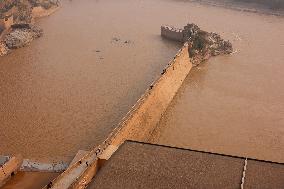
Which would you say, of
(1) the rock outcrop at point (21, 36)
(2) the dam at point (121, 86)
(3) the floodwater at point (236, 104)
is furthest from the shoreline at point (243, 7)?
(1) the rock outcrop at point (21, 36)

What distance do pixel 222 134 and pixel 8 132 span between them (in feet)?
40.5

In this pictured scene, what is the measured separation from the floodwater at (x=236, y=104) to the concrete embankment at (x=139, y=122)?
0.68 meters

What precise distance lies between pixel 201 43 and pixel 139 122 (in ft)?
50.7

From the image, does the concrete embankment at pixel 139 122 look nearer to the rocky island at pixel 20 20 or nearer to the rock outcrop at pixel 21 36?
the rock outcrop at pixel 21 36

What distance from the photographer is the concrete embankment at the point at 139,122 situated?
17969 millimetres

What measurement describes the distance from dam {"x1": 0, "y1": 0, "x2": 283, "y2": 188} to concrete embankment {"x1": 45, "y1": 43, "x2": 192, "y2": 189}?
0.75 meters

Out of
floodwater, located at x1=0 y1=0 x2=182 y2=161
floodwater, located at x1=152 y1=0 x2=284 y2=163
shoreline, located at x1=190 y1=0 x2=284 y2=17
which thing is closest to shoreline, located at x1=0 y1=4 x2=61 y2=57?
floodwater, located at x1=0 y1=0 x2=182 y2=161

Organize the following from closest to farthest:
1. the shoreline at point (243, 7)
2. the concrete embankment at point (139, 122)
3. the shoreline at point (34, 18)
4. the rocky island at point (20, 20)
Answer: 1. the concrete embankment at point (139, 122)
2. the shoreline at point (34, 18)
3. the rocky island at point (20, 20)
4. the shoreline at point (243, 7)

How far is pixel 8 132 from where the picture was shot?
24.3 metres

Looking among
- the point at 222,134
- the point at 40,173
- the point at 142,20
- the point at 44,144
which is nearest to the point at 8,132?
the point at 44,144

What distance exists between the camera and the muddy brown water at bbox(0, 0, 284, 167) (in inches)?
941

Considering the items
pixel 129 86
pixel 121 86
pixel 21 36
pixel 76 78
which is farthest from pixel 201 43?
pixel 21 36

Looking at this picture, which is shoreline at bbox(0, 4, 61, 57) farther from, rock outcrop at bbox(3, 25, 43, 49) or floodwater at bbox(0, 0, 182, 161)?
floodwater at bbox(0, 0, 182, 161)

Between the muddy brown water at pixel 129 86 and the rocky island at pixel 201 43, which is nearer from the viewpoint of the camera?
the muddy brown water at pixel 129 86
